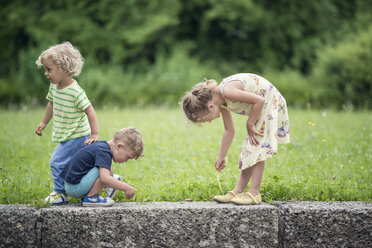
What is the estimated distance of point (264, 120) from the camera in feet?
11.0

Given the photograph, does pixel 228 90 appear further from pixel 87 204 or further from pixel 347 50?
pixel 347 50

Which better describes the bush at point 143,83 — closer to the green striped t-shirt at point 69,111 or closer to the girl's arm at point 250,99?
the green striped t-shirt at point 69,111

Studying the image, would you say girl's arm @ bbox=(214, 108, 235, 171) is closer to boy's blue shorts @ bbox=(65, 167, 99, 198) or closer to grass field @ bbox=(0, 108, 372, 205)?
grass field @ bbox=(0, 108, 372, 205)

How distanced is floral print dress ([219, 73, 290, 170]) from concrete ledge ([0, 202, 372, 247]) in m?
0.44

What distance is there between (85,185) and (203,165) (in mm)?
1981

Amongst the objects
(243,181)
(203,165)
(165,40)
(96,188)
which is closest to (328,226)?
(243,181)

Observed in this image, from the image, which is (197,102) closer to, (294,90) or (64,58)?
(64,58)

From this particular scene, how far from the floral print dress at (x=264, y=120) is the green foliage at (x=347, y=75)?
993 centimetres

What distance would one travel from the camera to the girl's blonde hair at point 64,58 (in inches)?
137

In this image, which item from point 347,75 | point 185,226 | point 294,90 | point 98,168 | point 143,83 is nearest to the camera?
point 185,226

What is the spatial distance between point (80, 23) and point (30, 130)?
1010 centimetres

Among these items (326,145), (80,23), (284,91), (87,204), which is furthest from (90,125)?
(80,23)

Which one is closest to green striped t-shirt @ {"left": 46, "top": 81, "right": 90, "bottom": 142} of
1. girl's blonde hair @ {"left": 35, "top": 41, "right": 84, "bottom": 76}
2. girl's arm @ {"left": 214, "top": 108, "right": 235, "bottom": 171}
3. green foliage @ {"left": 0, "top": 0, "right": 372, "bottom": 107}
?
girl's blonde hair @ {"left": 35, "top": 41, "right": 84, "bottom": 76}

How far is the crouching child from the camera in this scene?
10.5 ft
